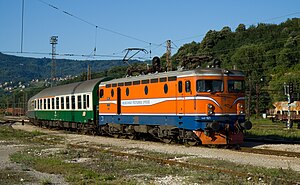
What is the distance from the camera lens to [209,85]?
19750 mm

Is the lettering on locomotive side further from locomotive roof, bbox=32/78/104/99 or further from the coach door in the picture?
locomotive roof, bbox=32/78/104/99

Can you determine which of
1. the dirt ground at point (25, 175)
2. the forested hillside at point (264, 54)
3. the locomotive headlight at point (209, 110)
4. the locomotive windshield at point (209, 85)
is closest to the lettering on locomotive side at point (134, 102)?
the locomotive windshield at point (209, 85)

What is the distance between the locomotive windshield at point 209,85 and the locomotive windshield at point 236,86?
0.46m

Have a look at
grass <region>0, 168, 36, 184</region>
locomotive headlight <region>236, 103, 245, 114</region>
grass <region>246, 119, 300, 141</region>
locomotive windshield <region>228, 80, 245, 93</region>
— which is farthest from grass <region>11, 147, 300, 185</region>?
grass <region>246, 119, 300, 141</region>

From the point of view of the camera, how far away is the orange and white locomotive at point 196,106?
19547 millimetres

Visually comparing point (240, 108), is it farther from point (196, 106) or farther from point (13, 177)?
point (13, 177)

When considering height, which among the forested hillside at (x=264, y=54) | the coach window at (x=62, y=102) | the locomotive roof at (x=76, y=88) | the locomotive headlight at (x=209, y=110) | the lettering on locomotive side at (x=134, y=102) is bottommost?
the locomotive headlight at (x=209, y=110)

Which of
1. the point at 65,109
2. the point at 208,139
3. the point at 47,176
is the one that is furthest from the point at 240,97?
the point at 65,109

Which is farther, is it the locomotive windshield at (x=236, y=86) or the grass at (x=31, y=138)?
the grass at (x=31, y=138)

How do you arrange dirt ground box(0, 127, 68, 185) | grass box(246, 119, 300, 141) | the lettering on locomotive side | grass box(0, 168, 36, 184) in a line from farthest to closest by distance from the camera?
grass box(246, 119, 300, 141) < the lettering on locomotive side < grass box(0, 168, 36, 184) < dirt ground box(0, 127, 68, 185)

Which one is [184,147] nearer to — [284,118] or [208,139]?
[208,139]

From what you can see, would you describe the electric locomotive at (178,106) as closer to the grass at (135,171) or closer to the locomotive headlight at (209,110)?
the locomotive headlight at (209,110)

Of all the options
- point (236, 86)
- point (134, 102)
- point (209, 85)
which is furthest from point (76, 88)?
point (236, 86)

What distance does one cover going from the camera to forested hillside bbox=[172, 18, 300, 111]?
7669cm
